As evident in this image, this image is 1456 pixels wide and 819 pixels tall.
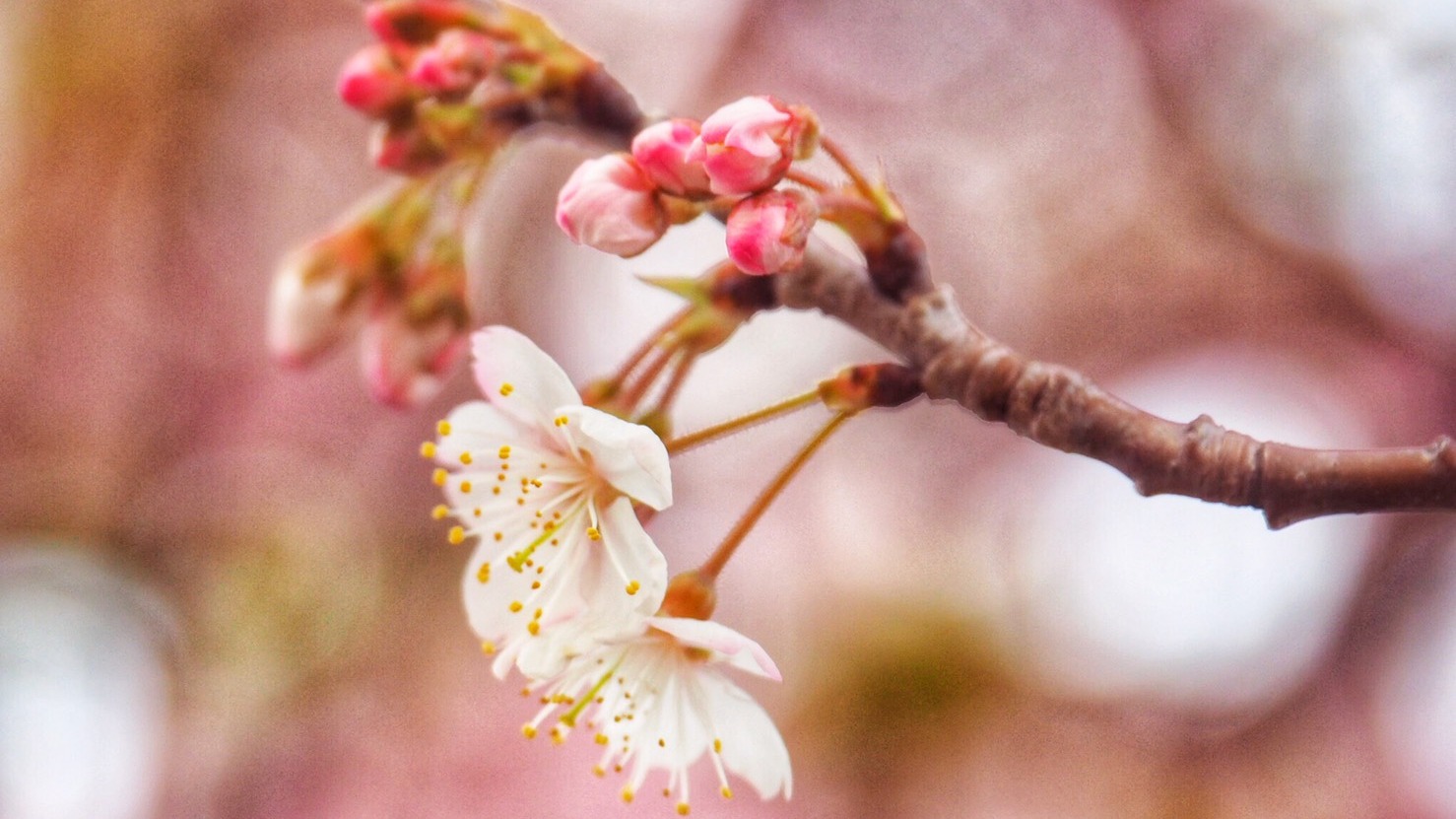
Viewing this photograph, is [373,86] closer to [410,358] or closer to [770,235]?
[410,358]

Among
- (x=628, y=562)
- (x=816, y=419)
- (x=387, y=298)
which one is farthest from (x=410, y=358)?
(x=816, y=419)

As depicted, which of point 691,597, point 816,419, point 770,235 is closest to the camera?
point 770,235

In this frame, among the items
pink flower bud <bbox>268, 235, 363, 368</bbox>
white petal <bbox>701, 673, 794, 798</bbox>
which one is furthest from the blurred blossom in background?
white petal <bbox>701, 673, 794, 798</bbox>

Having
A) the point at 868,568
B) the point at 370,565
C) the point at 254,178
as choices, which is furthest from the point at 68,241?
the point at 868,568

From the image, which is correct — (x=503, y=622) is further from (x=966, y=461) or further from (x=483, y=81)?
(x=966, y=461)

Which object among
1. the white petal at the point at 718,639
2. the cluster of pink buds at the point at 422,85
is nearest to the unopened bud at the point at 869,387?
the white petal at the point at 718,639

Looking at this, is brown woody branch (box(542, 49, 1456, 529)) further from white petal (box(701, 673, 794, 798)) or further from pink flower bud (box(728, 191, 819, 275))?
white petal (box(701, 673, 794, 798))

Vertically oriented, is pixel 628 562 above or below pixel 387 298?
below
